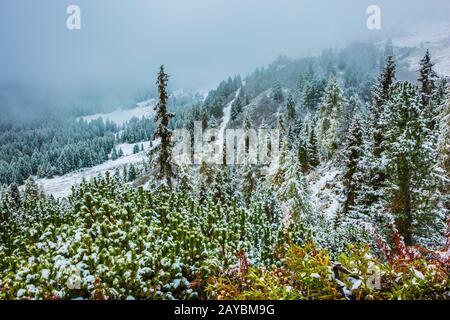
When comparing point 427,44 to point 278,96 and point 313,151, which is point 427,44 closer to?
point 278,96

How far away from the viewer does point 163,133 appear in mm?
20812

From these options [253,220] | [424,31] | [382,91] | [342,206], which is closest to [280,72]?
[424,31]

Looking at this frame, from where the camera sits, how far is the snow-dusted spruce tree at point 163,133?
2042cm

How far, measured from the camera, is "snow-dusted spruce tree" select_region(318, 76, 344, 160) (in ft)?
184

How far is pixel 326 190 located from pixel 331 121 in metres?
17.7

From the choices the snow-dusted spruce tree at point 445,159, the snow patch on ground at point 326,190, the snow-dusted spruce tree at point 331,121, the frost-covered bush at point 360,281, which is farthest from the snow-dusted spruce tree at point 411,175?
the snow-dusted spruce tree at point 331,121

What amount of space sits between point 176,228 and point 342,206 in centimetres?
2228

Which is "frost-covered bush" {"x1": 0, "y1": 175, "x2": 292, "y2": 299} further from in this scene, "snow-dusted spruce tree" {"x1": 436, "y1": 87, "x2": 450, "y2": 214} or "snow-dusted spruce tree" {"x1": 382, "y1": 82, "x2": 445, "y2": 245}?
"snow-dusted spruce tree" {"x1": 436, "y1": 87, "x2": 450, "y2": 214}

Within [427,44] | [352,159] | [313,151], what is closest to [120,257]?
[352,159]

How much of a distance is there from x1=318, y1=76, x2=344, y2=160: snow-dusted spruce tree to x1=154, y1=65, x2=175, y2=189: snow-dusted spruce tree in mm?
39355

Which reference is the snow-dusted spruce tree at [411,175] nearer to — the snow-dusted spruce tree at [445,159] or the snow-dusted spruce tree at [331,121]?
the snow-dusted spruce tree at [445,159]

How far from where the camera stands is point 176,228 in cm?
686

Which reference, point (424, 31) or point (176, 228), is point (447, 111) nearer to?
point (176, 228)

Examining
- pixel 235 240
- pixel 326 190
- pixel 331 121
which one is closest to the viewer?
pixel 235 240
